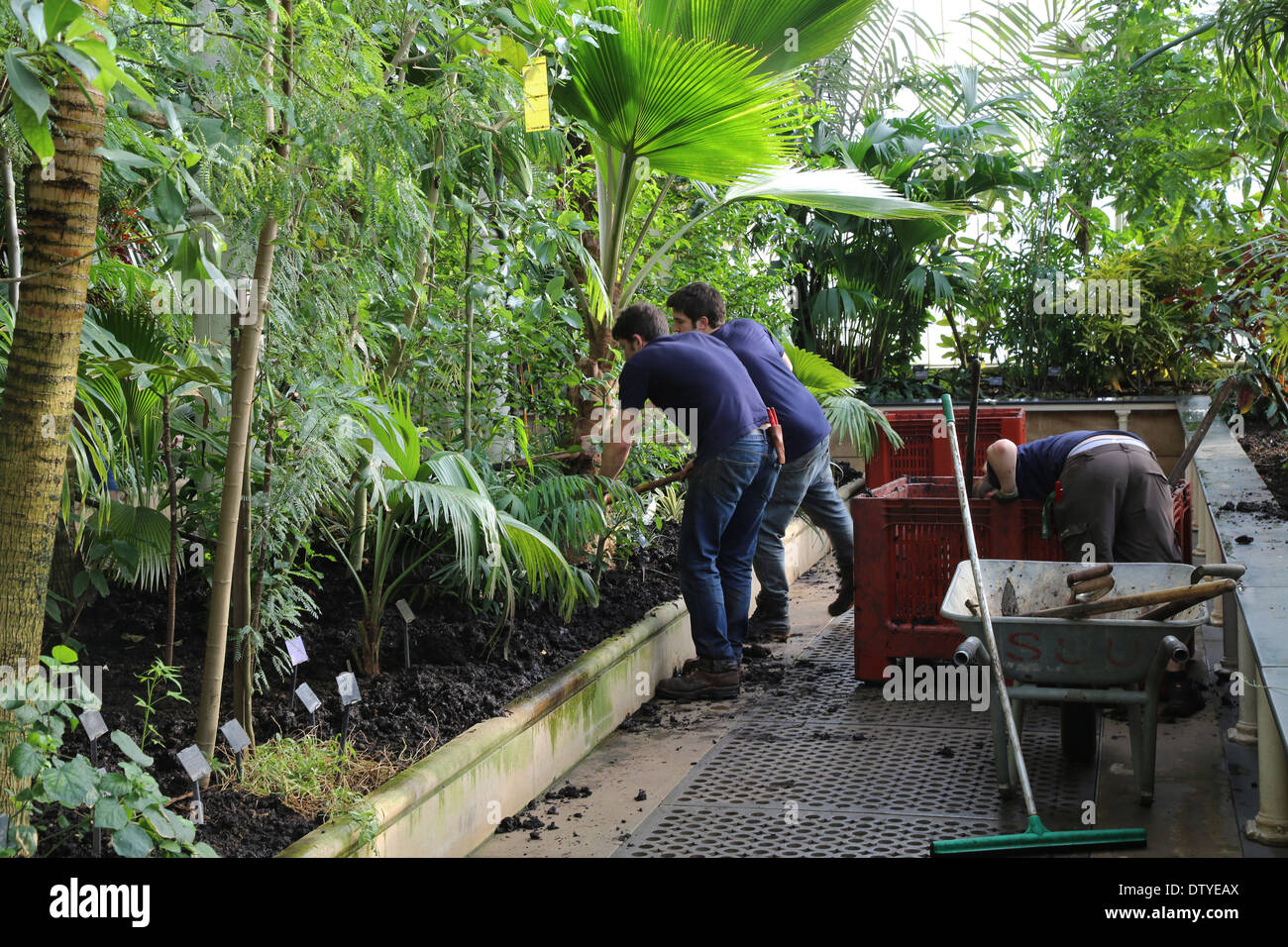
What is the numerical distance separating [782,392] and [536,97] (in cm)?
252

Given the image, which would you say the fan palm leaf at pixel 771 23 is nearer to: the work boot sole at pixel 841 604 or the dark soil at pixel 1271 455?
the work boot sole at pixel 841 604

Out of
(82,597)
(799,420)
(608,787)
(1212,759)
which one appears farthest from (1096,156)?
(82,597)

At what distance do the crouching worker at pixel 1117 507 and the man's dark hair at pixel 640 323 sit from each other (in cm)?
155

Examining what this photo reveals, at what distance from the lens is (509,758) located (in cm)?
375

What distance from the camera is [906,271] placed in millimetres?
10586

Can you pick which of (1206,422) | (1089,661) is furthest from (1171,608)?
(1206,422)

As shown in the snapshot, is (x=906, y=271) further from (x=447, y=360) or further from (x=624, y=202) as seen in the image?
(x=447, y=360)

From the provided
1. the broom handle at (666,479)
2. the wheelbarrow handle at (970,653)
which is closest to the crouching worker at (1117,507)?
the wheelbarrow handle at (970,653)

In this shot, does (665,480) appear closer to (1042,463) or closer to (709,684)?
(709,684)

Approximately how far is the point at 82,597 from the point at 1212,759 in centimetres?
390

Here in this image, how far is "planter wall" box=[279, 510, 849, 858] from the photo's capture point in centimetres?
304

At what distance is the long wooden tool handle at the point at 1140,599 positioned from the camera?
343 centimetres

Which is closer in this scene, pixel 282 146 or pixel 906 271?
pixel 282 146

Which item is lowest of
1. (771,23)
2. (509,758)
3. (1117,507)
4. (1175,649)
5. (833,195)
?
(509,758)
